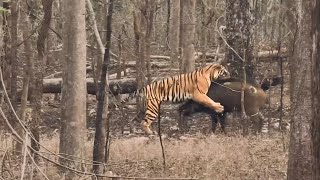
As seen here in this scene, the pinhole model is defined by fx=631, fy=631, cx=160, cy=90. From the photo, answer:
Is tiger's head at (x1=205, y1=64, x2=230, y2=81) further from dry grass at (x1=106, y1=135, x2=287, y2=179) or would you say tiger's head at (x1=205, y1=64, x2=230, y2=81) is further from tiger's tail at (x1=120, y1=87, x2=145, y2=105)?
dry grass at (x1=106, y1=135, x2=287, y2=179)

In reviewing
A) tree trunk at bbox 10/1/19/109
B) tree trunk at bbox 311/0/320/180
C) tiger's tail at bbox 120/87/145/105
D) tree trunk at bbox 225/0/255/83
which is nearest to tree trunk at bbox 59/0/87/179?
tree trunk at bbox 10/1/19/109

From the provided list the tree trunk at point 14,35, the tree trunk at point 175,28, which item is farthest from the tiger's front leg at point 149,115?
the tree trunk at point 175,28

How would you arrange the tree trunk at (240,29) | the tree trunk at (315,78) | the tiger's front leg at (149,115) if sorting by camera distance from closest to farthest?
1. the tree trunk at (315,78)
2. the tiger's front leg at (149,115)
3. the tree trunk at (240,29)

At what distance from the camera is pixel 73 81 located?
8.21 meters

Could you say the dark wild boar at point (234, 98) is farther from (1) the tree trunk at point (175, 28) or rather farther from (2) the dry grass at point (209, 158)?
(1) the tree trunk at point (175, 28)

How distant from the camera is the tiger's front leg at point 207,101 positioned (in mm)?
13308

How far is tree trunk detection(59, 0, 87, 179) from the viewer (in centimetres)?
808

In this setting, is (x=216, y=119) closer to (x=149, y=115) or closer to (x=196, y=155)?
(x=149, y=115)

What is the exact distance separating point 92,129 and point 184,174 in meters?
6.14

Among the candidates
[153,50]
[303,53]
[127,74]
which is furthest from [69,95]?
[153,50]

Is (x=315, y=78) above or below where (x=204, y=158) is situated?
above

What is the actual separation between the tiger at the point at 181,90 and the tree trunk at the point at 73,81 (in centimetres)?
505

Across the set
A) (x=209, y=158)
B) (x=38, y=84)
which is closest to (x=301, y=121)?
(x=209, y=158)

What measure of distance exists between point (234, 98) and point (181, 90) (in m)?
1.40
